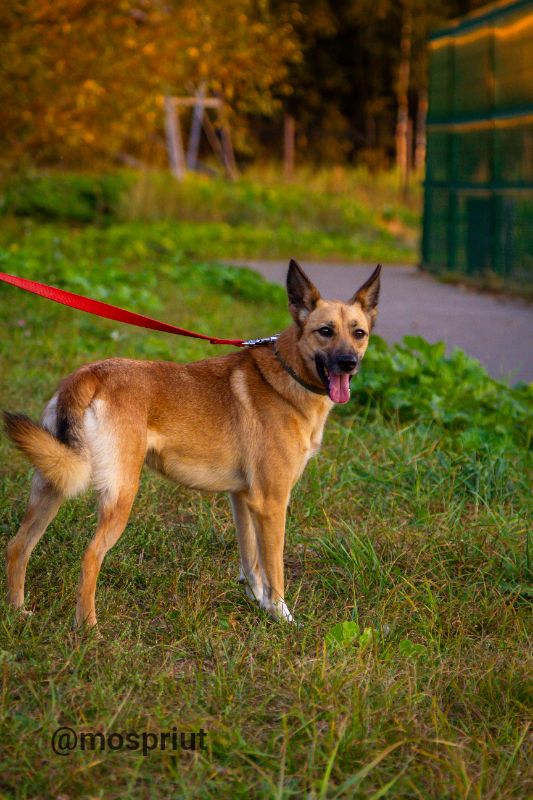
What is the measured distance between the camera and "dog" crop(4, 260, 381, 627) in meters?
3.50

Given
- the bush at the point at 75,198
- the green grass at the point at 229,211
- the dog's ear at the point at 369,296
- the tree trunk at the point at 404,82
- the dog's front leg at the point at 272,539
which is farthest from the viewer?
the tree trunk at the point at 404,82

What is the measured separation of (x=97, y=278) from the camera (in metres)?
11.1

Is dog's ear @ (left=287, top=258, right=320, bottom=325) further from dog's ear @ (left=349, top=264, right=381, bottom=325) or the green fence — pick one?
the green fence

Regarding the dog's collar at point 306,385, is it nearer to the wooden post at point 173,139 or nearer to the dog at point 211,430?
the dog at point 211,430

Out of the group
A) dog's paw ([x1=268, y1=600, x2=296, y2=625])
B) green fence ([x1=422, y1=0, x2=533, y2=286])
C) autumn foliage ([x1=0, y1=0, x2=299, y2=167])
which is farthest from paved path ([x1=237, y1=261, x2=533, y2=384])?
autumn foliage ([x1=0, y1=0, x2=299, y2=167])

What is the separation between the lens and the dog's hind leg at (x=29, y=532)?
12.0 ft

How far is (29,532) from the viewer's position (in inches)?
A: 146

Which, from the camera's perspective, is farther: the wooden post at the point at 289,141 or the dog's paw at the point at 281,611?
the wooden post at the point at 289,141

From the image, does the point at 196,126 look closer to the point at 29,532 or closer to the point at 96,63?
the point at 96,63

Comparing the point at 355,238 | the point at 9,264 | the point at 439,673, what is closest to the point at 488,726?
the point at 439,673

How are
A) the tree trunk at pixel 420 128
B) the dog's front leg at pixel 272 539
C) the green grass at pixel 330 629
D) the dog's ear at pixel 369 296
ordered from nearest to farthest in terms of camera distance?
1. the green grass at pixel 330 629
2. the dog's front leg at pixel 272 539
3. the dog's ear at pixel 369 296
4. the tree trunk at pixel 420 128

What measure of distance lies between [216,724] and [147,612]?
0.97 m

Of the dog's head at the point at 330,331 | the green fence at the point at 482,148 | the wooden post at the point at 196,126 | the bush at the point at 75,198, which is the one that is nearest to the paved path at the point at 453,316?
the green fence at the point at 482,148

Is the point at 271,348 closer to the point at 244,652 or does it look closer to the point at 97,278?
the point at 244,652
